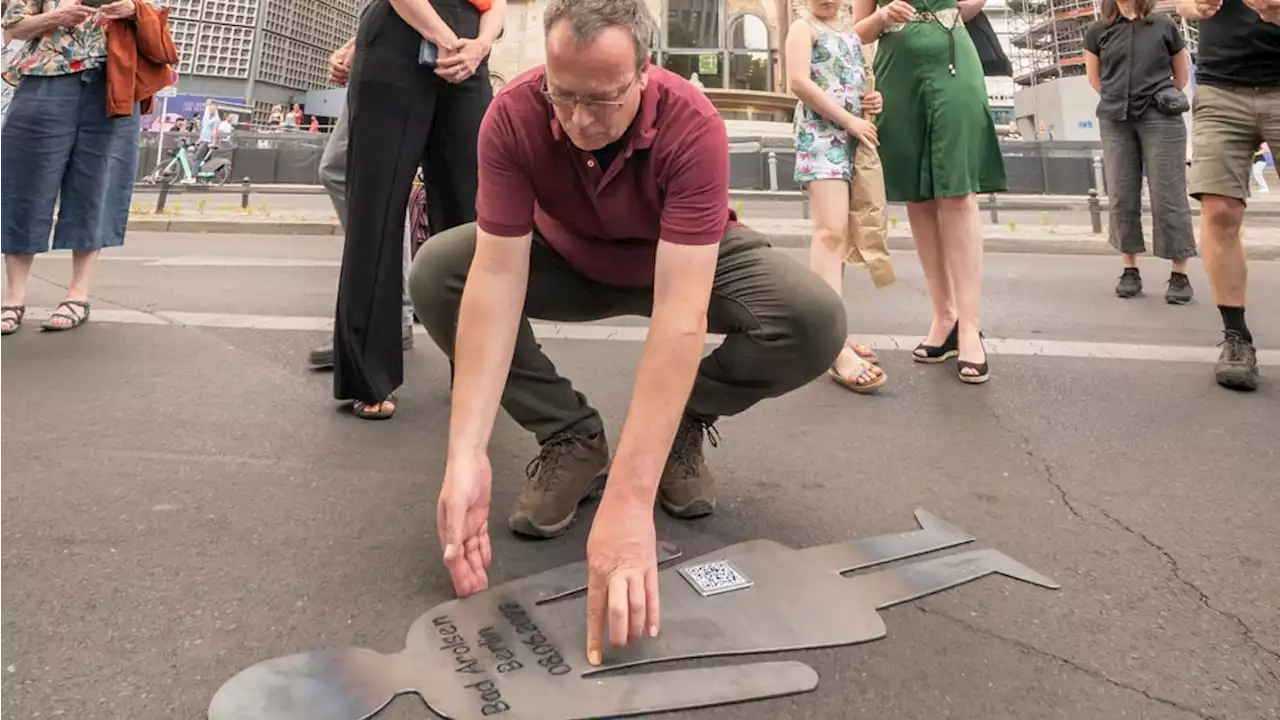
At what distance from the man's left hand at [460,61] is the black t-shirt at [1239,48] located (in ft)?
9.25

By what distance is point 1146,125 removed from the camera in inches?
210

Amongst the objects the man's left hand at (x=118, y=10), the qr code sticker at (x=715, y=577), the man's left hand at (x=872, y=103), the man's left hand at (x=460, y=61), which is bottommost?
the qr code sticker at (x=715, y=577)

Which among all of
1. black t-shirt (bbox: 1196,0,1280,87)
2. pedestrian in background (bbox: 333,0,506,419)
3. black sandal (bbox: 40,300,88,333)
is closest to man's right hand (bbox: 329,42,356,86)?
pedestrian in background (bbox: 333,0,506,419)

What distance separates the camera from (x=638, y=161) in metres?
1.75

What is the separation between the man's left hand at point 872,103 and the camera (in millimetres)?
3707

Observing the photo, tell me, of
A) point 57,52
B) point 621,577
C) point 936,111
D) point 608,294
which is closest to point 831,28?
point 936,111

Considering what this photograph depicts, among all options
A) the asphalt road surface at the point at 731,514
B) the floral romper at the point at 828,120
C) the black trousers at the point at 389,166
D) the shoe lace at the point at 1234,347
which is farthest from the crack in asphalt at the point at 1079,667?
the shoe lace at the point at 1234,347

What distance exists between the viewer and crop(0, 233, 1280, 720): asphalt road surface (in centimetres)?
148

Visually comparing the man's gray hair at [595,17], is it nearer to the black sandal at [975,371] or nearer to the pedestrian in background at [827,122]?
the pedestrian in background at [827,122]

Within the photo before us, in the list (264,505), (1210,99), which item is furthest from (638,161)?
(1210,99)

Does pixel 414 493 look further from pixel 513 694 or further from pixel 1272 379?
pixel 1272 379

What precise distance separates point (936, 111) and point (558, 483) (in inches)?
95.5

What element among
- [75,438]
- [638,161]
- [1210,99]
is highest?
[1210,99]

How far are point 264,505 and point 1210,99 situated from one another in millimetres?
3665
